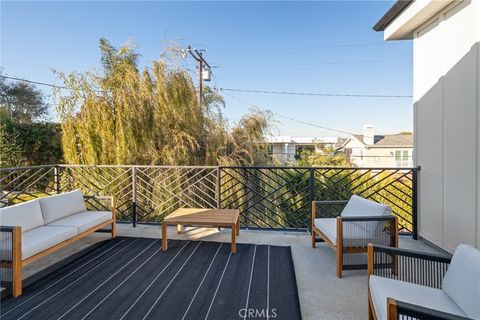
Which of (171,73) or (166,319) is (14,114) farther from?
(166,319)

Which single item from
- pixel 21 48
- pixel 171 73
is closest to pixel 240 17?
pixel 171 73

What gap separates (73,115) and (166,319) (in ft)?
14.9

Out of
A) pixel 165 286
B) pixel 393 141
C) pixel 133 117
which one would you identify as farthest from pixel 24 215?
pixel 393 141

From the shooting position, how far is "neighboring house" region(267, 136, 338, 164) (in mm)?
6630

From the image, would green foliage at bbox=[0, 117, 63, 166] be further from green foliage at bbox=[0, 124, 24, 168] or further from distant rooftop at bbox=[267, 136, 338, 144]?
distant rooftop at bbox=[267, 136, 338, 144]

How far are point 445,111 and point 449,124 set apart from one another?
0.17 metres

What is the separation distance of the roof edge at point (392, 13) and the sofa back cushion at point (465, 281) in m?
3.09

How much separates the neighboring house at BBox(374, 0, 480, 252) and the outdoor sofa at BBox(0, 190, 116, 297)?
13.8 feet

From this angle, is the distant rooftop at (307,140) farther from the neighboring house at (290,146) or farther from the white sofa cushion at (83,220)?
the white sofa cushion at (83,220)

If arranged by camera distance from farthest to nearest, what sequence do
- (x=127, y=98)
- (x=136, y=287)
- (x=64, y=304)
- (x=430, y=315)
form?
(x=127, y=98) → (x=136, y=287) → (x=64, y=304) → (x=430, y=315)

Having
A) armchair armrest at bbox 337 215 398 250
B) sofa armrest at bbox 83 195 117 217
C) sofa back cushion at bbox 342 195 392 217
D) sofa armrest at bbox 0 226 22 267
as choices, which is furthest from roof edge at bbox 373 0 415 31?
sofa armrest at bbox 0 226 22 267

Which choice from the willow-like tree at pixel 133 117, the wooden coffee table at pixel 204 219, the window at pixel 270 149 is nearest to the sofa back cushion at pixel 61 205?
the wooden coffee table at pixel 204 219

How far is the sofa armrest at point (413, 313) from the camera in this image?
1143mm

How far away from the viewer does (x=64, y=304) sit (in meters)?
2.08
